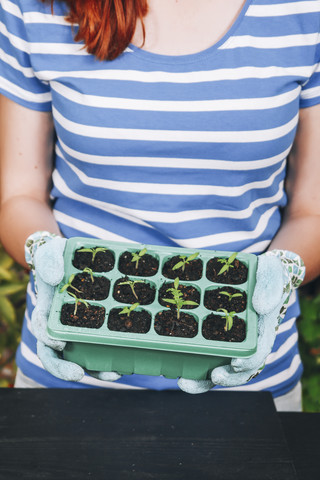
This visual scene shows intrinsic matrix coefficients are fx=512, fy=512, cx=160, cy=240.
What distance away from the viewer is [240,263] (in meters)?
1.17

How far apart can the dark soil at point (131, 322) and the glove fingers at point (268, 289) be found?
0.74 feet

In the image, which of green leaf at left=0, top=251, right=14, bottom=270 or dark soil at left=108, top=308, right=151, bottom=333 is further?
green leaf at left=0, top=251, right=14, bottom=270

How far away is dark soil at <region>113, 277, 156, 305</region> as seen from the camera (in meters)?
1.12

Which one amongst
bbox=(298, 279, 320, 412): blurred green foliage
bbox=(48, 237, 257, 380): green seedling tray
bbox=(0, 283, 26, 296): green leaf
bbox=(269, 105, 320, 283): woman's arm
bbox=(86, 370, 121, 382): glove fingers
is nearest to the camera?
bbox=(48, 237, 257, 380): green seedling tray

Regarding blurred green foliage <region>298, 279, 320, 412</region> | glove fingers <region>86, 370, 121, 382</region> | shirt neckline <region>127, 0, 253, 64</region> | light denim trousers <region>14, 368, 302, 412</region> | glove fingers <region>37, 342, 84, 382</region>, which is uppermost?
shirt neckline <region>127, 0, 253, 64</region>

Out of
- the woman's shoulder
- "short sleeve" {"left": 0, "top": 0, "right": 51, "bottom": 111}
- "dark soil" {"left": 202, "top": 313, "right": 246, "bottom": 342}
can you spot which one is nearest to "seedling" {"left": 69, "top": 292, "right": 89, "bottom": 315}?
"dark soil" {"left": 202, "top": 313, "right": 246, "bottom": 342}

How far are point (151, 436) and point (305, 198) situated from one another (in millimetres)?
726

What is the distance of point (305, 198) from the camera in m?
1.36

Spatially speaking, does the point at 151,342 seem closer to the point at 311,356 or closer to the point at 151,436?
the point at 151,436

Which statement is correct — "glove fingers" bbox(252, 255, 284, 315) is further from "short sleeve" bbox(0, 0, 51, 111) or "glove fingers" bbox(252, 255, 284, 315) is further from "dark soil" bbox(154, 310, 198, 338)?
"short sleeve" bbox(0, 0, 51, 111)

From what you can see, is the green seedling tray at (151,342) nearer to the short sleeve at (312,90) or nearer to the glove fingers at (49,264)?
the glove fingers at (49,264)

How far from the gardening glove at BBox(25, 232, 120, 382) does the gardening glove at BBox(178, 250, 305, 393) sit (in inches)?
9.0

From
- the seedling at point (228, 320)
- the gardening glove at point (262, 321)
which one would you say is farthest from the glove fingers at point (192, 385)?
the seedling at point (228, 320)

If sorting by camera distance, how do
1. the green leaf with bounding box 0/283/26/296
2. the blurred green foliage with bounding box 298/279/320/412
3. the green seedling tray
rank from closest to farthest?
1. the green seedling tray
2. the blurred green foliage with bounding box 298/279/320/412
3. the green leaf with bounding box 0/283/26/296
